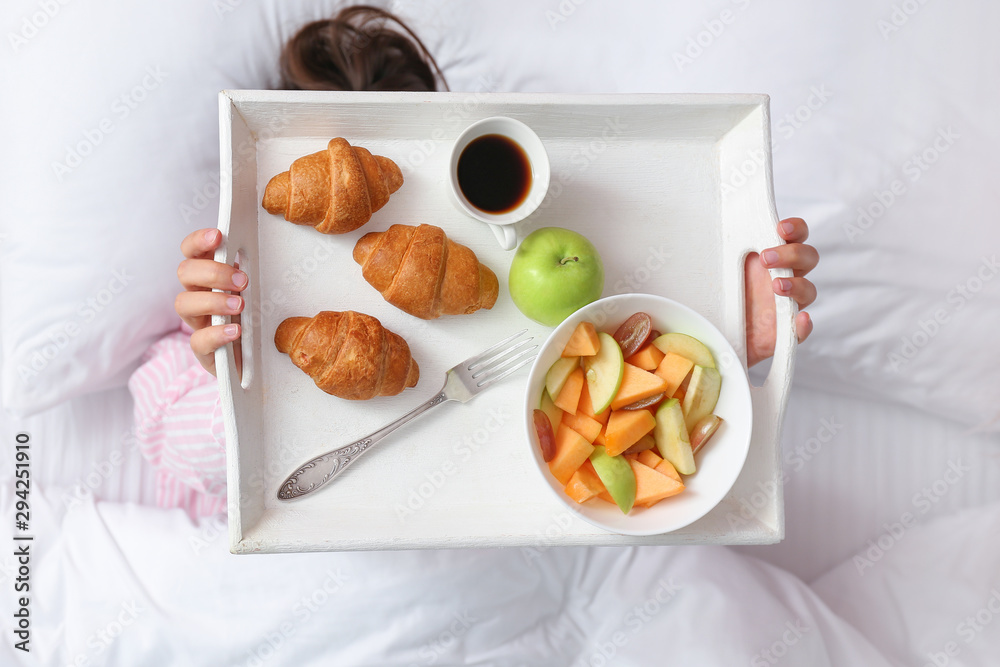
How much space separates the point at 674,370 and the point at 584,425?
0.16 m

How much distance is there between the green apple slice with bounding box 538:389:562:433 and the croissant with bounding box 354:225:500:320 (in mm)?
189

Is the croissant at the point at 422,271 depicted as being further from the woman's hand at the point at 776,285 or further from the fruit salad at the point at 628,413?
the woman's hand at the point at 776,285

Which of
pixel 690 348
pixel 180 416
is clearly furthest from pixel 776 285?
pixel 180 416

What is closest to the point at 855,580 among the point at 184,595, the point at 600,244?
the point at 600,244

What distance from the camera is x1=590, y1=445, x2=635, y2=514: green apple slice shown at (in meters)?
0.83

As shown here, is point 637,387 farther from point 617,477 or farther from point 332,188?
point 332,188

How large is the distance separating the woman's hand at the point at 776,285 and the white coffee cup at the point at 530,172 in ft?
1.22

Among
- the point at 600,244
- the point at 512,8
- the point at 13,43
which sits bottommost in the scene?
the point at 600,244

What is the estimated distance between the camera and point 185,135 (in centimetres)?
111

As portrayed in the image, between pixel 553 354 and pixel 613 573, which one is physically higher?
pixel 553 354

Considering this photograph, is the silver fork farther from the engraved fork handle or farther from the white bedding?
the white bedding

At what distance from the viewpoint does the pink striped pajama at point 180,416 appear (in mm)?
1179

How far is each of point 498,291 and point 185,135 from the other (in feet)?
2.31

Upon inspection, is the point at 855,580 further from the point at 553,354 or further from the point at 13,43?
the point at 13,43
